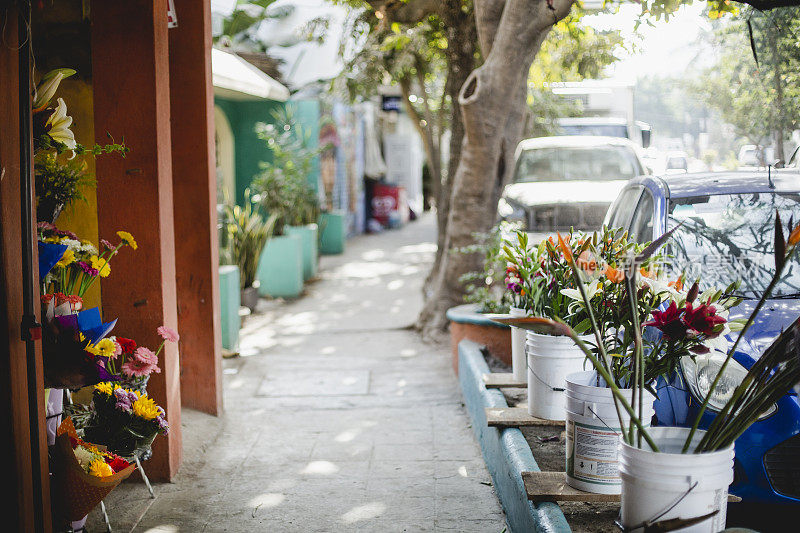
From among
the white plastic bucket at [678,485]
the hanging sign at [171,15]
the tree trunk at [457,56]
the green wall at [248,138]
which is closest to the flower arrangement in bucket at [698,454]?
the white plastic bucket at [678,485]

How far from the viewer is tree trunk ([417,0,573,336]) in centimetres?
651

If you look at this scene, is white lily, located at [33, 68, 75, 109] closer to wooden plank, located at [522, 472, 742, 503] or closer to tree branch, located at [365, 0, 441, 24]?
wooden plank, located at [522, 472, 742, 503]

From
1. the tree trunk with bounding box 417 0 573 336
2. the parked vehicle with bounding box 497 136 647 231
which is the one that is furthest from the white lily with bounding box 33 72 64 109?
the parked vehicle with bounding box 497 136 647 231

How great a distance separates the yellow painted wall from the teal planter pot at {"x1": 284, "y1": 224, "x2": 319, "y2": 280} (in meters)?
7.41

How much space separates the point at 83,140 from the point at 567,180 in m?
7.36

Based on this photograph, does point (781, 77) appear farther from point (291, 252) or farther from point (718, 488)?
point (291, 252)

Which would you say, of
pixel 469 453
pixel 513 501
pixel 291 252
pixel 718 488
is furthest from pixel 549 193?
pixel 718 488

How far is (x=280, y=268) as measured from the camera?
455 inches

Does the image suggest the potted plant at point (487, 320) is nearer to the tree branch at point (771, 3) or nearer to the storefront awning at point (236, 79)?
the tree branch at point (771, 3)

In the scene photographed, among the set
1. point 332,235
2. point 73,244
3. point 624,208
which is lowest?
point 332,235

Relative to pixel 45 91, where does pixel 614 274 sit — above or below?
below

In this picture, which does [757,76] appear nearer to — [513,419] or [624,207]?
[624,207]

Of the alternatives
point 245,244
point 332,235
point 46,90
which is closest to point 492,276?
point 245,244

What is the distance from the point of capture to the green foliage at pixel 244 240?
984 cm
